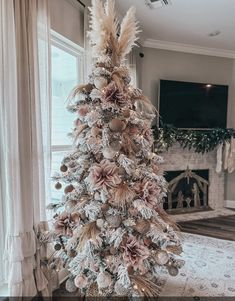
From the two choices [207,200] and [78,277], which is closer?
[78,277]

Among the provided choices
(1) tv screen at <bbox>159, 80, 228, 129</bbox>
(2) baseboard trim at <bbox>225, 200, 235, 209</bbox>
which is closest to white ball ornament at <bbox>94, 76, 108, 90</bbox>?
(1) tv screen at <bbox>159, 80, 228, 129</bbox>

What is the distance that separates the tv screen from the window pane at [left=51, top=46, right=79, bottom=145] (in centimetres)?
178

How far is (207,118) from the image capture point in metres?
4.22

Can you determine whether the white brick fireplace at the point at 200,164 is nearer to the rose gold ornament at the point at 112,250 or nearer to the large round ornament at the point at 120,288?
the rose gold ornament at the point at 112,250

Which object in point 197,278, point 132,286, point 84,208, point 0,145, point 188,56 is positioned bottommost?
point 197,278

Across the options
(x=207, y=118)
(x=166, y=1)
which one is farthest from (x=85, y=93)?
(x=207, y=118)

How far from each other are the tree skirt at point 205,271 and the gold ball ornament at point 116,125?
1481 mm

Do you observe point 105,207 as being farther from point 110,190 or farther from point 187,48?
point 187,48

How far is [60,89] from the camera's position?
253 cm

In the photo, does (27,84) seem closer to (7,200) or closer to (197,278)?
(7,200)

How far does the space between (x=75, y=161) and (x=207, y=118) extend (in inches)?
125

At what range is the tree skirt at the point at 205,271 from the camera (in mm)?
2166

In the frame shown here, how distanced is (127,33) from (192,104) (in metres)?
2.71

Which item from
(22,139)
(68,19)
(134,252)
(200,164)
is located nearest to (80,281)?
(134,252)
